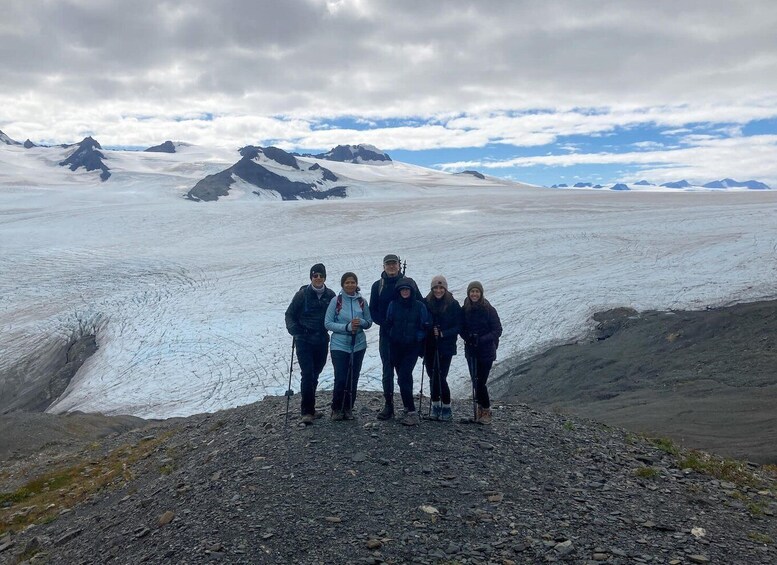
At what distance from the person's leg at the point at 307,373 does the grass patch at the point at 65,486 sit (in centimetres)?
267

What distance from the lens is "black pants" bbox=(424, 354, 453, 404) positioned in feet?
26.7

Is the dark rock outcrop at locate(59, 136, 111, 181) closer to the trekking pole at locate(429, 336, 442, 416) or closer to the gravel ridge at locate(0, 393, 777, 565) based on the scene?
the gravel ridge at locate(0, 393, 777, 565)

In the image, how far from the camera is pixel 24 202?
2159 inches

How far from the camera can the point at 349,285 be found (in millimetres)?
7910

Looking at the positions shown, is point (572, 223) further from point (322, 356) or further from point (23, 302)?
point (322, 356)

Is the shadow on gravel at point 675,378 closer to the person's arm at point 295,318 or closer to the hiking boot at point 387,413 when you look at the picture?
the hiking boot at point 387,413

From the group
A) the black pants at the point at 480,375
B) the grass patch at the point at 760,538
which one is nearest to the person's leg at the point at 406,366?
the black pants at the point at 480,375

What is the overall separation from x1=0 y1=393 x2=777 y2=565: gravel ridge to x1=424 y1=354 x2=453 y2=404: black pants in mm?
402

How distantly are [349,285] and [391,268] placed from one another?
56 centimetres

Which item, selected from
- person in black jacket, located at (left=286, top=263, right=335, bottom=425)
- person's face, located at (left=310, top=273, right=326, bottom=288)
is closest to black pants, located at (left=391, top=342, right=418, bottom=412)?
person in black jacket, located at (left=286, top=263, right=335, bottom=425)

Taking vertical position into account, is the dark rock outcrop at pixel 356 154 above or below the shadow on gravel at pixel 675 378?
above

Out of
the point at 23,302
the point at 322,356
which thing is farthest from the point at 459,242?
the point at 322,356

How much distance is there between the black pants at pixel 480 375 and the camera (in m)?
8.10

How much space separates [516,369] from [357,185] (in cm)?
6860
